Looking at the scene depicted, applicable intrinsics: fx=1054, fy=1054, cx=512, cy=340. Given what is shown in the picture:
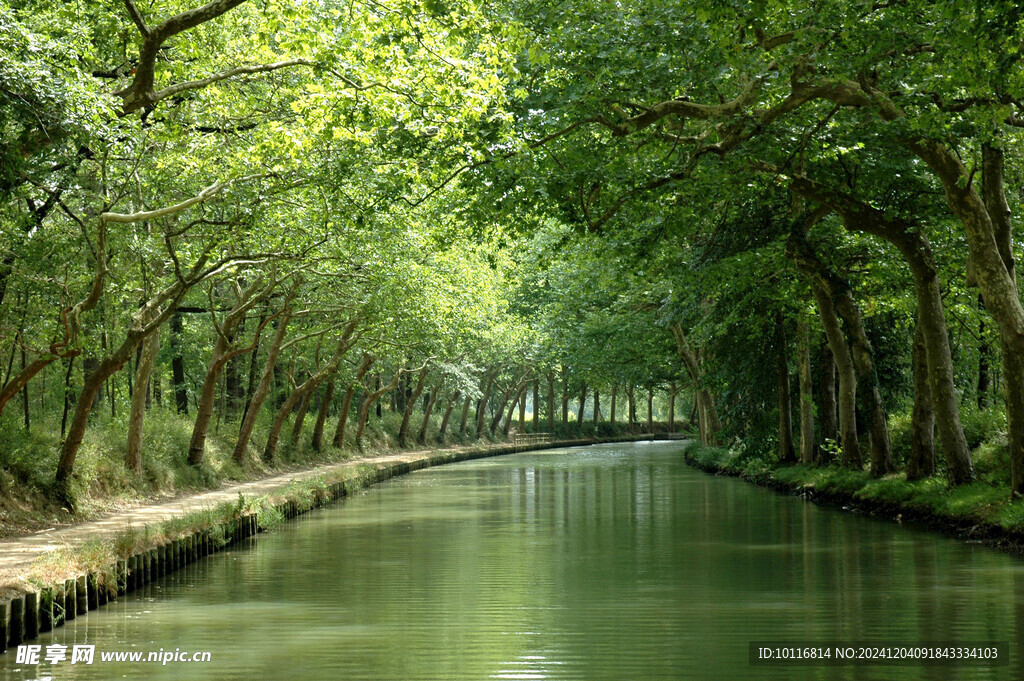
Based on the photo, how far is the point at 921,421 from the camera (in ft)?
70.8

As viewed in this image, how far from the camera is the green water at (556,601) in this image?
9688mm

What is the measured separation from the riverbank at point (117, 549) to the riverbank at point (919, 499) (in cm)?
1250

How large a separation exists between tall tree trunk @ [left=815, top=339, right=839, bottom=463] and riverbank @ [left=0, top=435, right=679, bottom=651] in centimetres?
1379

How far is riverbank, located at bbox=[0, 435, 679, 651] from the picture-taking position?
11.2 m

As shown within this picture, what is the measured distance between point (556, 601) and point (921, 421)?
462 inches

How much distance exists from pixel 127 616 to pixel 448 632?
12.8ft

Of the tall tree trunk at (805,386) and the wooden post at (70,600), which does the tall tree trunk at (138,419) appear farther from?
the tall tree trunk at (805,386)

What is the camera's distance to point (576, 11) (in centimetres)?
1608

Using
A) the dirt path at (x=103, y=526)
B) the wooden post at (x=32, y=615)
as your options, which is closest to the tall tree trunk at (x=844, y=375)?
the dirt path at (x=103, y=526)

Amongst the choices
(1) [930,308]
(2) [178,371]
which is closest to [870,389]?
(1) [930,308]

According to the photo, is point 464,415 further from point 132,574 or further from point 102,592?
point 102,592

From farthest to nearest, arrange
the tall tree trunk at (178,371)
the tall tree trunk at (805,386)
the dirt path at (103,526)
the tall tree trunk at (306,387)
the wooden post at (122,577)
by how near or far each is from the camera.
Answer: the tall tree trunk at (178,371)
the tall tree trunk at (306,387)
the tall tree trunk at (805,386)
the dirt path at (103,526)
the wooden post at (122,577)

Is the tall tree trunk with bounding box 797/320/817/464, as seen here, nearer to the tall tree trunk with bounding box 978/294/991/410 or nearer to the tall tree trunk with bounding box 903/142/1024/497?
the tall tree trunk with bounding box 978/294/991/410

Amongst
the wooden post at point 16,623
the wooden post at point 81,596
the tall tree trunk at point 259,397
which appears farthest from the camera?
the tall tree trunk at point 259,397
